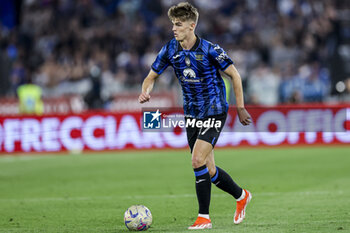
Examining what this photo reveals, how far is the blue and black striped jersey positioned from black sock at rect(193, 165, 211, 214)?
59 cm

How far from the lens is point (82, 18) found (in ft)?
92.8

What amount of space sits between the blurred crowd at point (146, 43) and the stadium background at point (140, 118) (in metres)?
0.05

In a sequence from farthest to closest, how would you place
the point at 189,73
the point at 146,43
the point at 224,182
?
1. the point at 146,43
2. the point at 224,182
3. the point at 189,73

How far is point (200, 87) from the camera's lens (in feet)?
23.5

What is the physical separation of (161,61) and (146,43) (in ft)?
62.9

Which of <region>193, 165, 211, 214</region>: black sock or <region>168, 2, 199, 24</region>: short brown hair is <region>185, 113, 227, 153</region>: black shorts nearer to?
<region>193, 165, 211, 214</region>: black sock

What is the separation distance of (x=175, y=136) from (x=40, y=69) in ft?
31.2

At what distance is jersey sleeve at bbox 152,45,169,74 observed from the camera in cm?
731

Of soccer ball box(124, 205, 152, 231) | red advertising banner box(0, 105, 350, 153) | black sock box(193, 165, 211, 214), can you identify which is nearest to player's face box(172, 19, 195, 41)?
black sock box(193, 165, 211, 214)

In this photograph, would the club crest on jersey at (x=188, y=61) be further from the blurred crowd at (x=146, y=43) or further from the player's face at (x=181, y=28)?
the blurred crowd at (x=146, y=43)

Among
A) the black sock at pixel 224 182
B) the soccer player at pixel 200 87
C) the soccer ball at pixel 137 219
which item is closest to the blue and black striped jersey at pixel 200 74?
the soccer player at pixel 200 87

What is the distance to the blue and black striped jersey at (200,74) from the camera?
7.06m

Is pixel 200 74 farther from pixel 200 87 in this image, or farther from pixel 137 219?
pixel 137 219

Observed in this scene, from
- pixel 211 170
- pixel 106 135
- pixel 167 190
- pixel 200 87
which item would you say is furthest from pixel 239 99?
pixel 106 135
